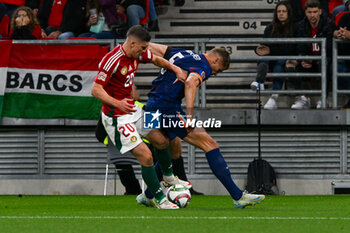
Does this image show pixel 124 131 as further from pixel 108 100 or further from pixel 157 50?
pixel 157 50

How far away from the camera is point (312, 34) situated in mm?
15078

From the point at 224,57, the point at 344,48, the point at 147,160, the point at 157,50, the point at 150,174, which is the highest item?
the point at 344,48

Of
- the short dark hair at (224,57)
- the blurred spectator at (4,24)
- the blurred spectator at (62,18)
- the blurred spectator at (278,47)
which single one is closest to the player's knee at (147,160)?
the short dark hair at (224,57)

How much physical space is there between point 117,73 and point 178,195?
1.48 meters

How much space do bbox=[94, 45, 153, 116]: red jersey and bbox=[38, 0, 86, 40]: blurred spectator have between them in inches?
240

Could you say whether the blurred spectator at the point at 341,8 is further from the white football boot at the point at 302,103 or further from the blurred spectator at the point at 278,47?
the white football boot at the point at 302,103

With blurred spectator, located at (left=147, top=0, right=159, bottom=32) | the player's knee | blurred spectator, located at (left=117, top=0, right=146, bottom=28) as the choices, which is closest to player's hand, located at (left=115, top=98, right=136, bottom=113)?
the player's knee

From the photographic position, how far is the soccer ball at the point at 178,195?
10000 mm

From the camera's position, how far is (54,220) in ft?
27.2

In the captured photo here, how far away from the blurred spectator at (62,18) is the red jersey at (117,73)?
20.0 feet

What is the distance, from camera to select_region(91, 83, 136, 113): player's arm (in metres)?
9.52

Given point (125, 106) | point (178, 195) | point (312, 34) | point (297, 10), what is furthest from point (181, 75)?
point (297, 10)

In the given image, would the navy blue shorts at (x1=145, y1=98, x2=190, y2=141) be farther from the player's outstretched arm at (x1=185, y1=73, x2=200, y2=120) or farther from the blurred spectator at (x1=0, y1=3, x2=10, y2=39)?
the blurred spectator at (x1=0, y1=3, x2=10, y2=39)

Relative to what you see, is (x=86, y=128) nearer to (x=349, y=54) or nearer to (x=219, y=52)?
(x=349, y=54)
